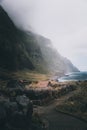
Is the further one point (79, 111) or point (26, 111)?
point (79, 111)

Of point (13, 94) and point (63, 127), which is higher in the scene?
point (13, 94)

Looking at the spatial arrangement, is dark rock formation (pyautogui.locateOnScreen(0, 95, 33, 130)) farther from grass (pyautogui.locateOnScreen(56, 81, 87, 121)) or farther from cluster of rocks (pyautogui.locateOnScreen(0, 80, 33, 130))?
grass (pyautogui.locateOnScreen(56, 81, 87, 121))

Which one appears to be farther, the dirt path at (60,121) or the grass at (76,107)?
the grass at (76,107)

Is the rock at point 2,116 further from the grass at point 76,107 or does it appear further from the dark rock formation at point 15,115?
the grass at point 76,107

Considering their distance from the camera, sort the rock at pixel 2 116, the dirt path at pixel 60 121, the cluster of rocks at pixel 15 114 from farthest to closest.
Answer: the dirt path at pixel 60 121 < the cluster of rocks at pixel 15 114 < the rock at pixel 2 116

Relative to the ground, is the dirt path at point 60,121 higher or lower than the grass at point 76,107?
lower


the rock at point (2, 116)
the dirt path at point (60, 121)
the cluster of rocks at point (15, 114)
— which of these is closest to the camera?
the rock at point (2, 116)

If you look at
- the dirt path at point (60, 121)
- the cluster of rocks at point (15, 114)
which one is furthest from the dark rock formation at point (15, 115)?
the dirt path at point (60, 121)

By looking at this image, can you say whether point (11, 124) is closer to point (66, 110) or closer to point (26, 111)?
point (26, 111)

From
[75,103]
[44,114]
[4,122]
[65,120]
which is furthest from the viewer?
[75,103]

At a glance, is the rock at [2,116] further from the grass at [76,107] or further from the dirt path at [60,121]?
the grass at [76,107]

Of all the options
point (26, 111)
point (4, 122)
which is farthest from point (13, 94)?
point (4, 122)
